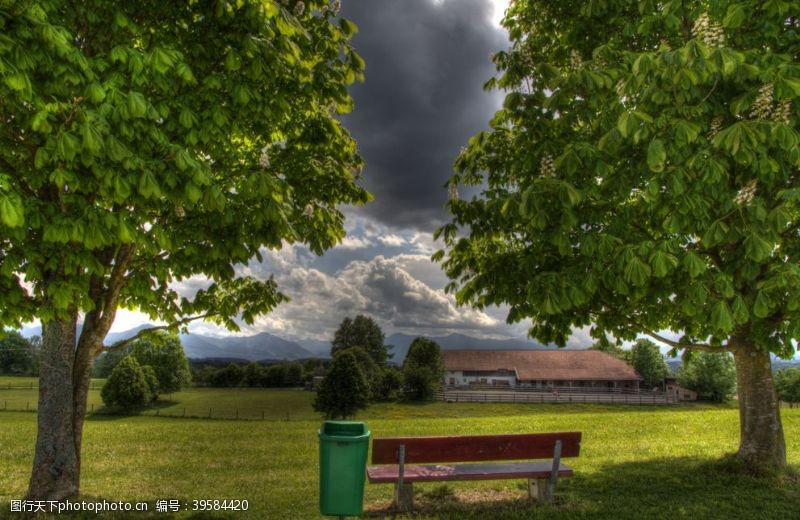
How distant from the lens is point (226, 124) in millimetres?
7098

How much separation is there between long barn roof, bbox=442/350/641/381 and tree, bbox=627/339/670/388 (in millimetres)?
5555

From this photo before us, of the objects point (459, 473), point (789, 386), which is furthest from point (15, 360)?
point (789, 386)

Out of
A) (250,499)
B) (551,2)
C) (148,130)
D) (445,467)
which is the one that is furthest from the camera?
(551,2)

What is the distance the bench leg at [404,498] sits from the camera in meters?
7.63

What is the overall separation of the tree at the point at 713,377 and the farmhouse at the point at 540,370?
8620mm

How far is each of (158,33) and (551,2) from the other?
7.82 m

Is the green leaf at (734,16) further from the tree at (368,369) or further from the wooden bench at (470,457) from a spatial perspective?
the tree at (368,369)

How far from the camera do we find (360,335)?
71.7m

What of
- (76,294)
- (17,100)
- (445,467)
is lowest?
(445,467)

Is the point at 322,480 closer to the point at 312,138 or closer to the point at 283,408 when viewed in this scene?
the point at 312,138

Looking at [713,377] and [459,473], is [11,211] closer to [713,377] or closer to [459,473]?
[459,473]

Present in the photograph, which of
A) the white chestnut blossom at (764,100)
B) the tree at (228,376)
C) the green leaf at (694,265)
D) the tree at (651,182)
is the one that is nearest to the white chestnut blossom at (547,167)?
the tree at (651,182)

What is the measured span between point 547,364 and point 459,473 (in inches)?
2336

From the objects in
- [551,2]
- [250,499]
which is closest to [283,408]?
[250,499]
